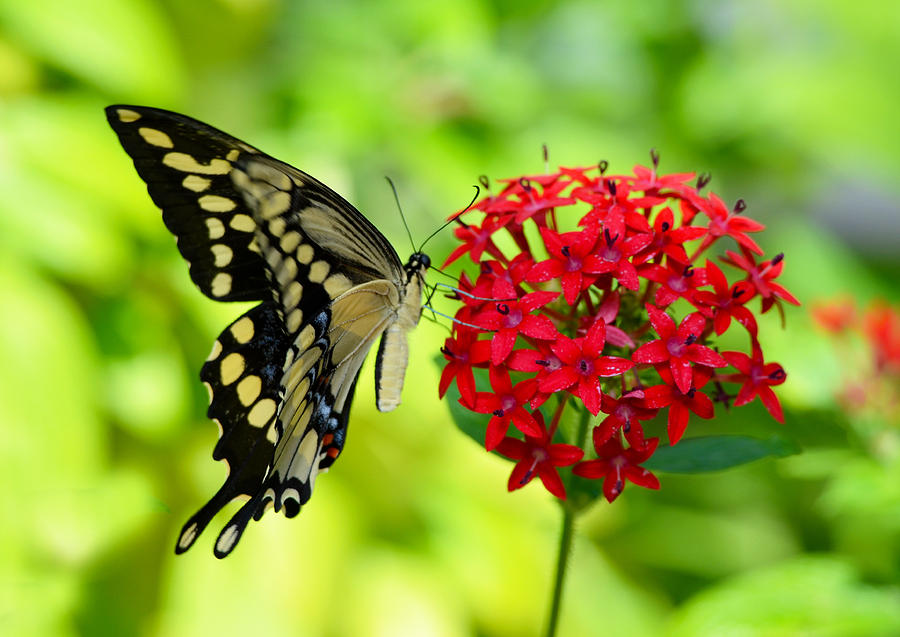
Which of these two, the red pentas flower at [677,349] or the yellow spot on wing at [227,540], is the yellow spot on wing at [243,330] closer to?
the yellow spot on wing at [227,540]

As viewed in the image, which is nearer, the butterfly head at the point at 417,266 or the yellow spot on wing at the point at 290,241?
the yellow spot on wing at the point at 290,241

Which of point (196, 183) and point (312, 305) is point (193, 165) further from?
point (312, 305)

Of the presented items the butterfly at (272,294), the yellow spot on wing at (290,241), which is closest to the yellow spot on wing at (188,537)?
the butterfly at (272,294)

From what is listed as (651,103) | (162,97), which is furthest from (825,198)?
(162,97)

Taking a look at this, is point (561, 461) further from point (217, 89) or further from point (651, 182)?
point (217, 89)

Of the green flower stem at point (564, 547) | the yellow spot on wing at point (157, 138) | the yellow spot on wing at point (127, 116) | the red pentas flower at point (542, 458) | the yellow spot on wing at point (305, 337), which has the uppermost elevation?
the yellow spot on wing at point (127, 116)

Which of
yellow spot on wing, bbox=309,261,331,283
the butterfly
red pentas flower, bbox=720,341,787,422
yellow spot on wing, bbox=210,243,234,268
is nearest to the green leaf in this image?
red pentas flower, bbox=720,341,787,422
